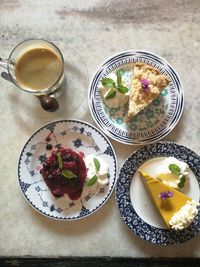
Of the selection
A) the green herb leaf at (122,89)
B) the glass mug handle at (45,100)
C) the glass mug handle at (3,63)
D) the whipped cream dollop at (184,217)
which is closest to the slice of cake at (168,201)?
the whipped cream dollop at (184,217)

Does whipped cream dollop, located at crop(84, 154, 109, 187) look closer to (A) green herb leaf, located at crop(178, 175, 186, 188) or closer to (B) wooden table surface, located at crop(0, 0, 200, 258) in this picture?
(B) wooden table surface, located at crop(0, 0, 200, 258)

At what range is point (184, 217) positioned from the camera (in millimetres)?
1427

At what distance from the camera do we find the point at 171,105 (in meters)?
1.50

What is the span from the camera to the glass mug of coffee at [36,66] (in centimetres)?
147

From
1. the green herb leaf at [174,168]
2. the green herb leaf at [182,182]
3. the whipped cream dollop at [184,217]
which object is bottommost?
the whipped cream dollop at [184,217]

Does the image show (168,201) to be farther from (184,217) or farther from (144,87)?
(144,87)

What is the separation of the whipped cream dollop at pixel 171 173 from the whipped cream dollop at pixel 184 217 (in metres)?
0.07

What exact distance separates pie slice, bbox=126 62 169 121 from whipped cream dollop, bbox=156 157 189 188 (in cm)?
18

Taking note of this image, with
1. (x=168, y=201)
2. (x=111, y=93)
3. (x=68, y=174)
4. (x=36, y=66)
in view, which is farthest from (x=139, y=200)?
(x=36, y=66)

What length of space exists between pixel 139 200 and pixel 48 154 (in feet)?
1.04

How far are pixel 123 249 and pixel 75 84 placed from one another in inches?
21.2

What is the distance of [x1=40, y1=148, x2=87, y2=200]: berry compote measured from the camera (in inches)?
57.5

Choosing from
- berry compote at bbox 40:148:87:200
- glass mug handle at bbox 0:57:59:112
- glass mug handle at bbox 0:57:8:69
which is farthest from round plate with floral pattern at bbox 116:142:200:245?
glass mug handle at bbox 0:57:8:69

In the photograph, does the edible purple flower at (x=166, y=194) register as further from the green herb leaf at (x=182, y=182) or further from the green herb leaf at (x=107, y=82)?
the green herb leaf at (x=107, y=82)
